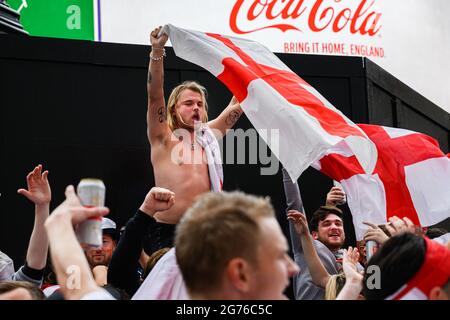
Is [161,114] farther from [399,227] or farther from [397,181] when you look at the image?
[399,227]

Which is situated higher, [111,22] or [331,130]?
[111,22]

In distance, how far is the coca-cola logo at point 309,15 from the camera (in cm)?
804

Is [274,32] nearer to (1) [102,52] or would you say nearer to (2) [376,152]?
(1) [102,52]

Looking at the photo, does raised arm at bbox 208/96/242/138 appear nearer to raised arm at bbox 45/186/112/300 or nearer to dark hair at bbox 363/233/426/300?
dark hair at bbox 363/233/426/300

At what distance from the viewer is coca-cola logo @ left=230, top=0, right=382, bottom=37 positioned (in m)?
8.04

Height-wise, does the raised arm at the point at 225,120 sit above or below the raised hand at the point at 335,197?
above

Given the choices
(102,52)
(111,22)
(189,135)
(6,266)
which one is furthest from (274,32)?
(6,266)

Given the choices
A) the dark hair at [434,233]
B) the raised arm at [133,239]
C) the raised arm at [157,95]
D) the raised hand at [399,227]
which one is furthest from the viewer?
the dark hair at [434,233]

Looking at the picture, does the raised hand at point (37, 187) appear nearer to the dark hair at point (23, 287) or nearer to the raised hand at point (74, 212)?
the dark hair at point (23, 287)

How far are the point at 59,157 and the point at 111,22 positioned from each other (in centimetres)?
320

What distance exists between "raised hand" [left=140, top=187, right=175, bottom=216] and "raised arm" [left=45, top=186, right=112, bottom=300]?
0.70 m

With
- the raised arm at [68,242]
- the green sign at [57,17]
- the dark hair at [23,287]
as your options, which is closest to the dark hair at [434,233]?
the dark hair at [23,287]

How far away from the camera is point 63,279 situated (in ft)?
5.46

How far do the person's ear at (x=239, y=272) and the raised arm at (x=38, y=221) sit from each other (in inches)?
57.2
